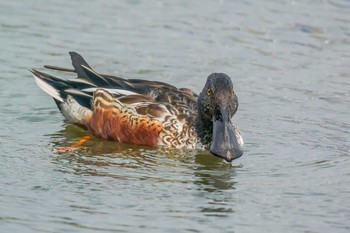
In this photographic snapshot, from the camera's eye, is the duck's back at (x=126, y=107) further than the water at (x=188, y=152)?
Yes

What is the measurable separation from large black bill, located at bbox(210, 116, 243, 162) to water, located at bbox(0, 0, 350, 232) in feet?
0.77

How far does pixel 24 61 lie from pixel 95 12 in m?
2.92

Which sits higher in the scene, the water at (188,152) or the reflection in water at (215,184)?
the water at (188,152)

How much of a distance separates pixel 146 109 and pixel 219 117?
3.44ft

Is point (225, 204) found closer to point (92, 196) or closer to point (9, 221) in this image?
point (92, 196)

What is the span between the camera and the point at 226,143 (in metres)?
10.9

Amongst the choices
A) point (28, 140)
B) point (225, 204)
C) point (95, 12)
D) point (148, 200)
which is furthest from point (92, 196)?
point (95, 12)

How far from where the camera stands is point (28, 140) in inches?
468

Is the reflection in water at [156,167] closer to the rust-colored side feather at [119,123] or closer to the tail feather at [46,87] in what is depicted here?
the rust-colored side feather at [119,123]

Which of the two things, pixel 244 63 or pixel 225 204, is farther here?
pixel 244 63

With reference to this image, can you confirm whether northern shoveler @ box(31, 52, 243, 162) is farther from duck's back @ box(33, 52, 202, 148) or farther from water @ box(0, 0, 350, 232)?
water @ box(0, 0, 350, 232)

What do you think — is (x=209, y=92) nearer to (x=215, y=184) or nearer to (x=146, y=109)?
(x=146, y=109)

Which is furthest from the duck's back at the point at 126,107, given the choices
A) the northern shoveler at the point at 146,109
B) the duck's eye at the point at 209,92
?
the duck's eye at the point at 209,92

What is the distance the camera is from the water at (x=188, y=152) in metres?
9.31
